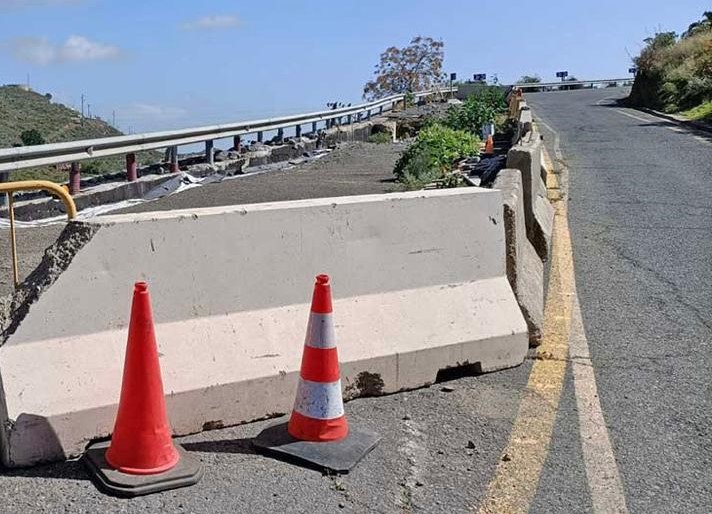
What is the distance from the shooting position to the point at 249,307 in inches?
178

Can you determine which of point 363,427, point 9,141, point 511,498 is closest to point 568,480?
point 511,498

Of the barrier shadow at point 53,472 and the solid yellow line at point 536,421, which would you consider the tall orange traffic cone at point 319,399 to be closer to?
the solid yellow line at point 536,421

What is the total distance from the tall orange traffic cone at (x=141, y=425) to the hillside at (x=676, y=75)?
26.8 meters

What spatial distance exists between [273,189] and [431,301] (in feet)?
30.6

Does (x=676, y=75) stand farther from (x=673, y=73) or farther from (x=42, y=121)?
(x=42, y=121)

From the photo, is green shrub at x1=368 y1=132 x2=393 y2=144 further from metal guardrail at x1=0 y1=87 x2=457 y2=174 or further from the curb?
the curb

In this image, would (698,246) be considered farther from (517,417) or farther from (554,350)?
(517,417)

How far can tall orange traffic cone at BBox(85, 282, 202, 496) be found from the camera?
148 inches

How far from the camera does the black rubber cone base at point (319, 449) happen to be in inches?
157

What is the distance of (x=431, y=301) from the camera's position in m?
5.19

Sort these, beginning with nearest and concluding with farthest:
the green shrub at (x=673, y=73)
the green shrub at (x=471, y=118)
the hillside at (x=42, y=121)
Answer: the green shrub at (x=471, y=118) < the green shrub at (x=673, y=73) < the hillside at (x=42, y=121)

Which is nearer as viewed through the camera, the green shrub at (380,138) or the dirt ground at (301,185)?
the dirt ground at (301,185)

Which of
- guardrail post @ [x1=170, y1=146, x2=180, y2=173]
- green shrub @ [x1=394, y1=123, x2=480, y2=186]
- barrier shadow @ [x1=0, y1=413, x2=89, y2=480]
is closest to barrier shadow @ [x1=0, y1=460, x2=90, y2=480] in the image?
barrier shadow @ [x1=0, y1=413, x2=89, y2=480]

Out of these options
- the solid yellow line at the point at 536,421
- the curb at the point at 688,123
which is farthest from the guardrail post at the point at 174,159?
the curb at the point at 688,123
